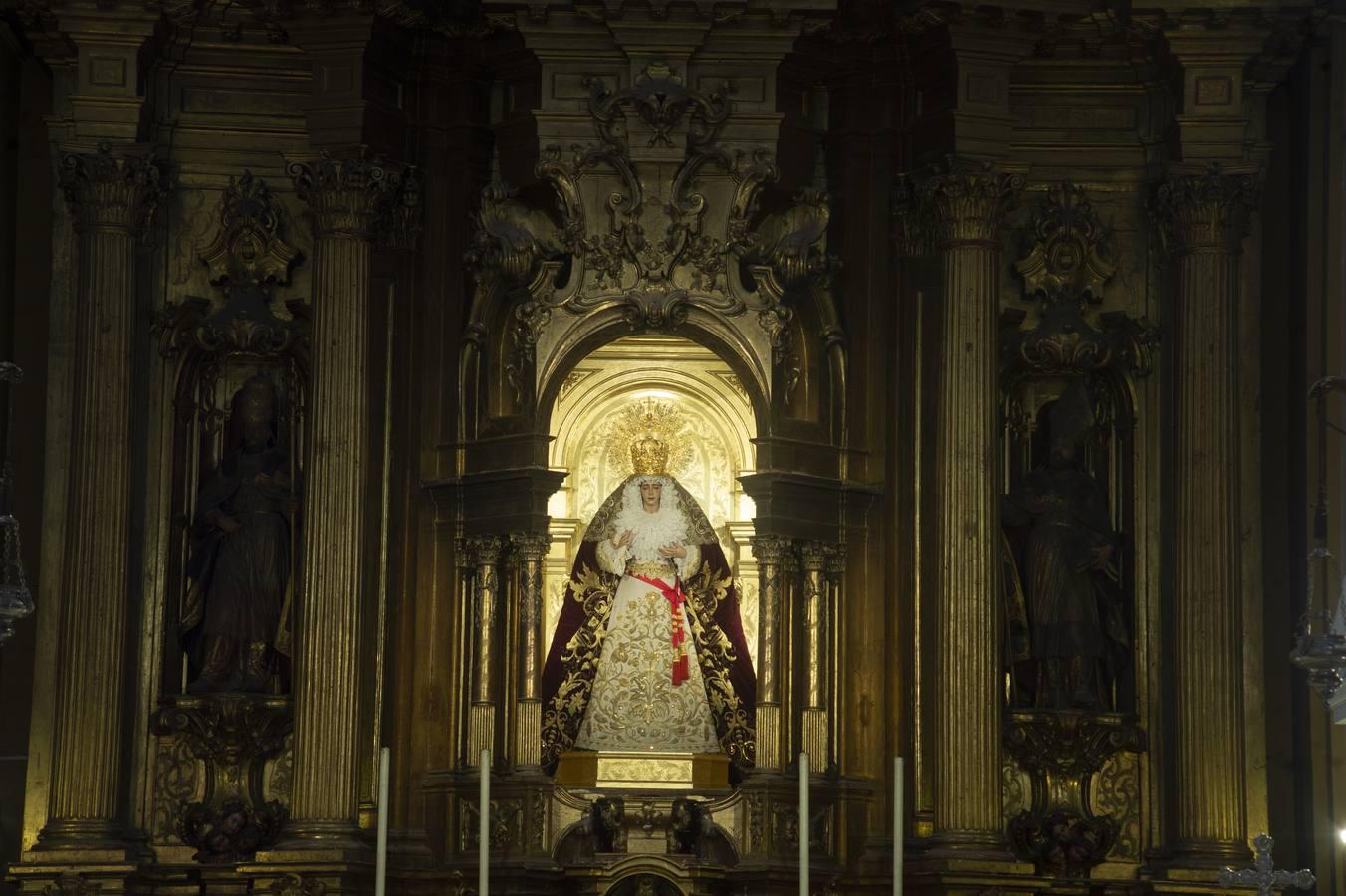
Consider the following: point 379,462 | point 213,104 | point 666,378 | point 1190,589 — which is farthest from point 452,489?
point 1190,589

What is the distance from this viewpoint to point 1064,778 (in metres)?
20.5

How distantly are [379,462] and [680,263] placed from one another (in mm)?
2544

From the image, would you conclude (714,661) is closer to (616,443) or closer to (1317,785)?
(616,443)

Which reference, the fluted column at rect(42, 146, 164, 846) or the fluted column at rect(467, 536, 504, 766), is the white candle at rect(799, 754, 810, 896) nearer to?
the fluted column at rect(467, 536, 504, 766)

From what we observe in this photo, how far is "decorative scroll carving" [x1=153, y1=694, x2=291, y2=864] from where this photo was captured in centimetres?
2014

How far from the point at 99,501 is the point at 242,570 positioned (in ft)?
3.68

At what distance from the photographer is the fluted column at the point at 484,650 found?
66.9ft

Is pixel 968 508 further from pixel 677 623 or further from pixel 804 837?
pixel 804 837

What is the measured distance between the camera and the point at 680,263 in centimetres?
2039

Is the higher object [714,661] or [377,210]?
[377,210]

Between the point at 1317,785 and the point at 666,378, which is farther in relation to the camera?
the point at 666,378

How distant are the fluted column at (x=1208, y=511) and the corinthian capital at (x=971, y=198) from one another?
117 cm

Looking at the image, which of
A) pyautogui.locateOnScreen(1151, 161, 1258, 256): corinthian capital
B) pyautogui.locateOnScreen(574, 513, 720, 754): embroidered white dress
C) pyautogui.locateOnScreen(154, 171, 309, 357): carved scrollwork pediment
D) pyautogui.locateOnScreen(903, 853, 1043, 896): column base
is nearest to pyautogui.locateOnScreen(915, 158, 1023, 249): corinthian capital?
pyautogui.locateOnScreen(1151, 161, 1258, 256): corinthian capital

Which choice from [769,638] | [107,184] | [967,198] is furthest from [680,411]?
[107,184]
